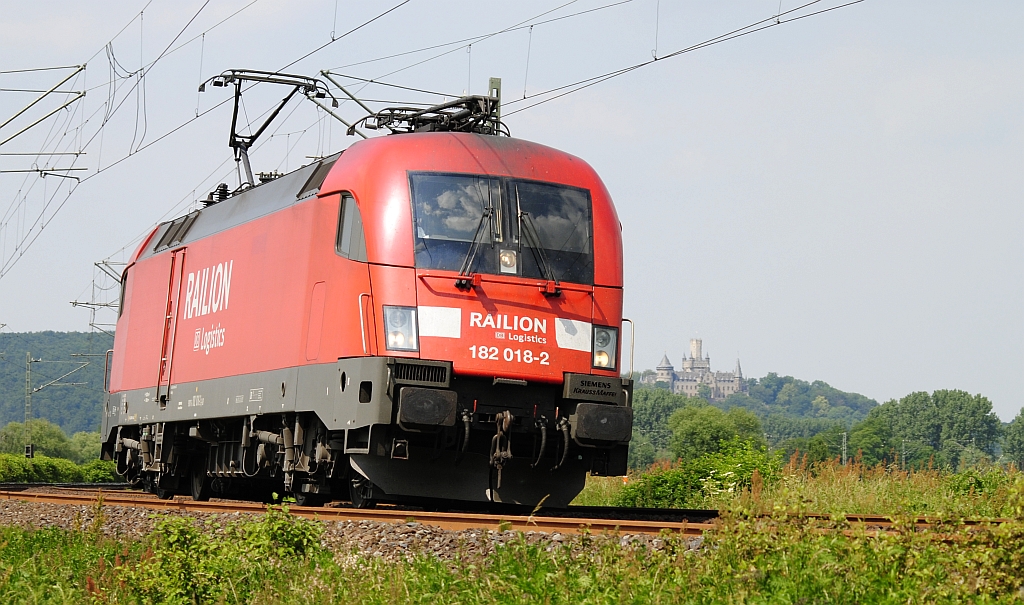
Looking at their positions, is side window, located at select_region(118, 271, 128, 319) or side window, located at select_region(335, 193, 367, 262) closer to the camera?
side window, located at select_region(335, 193, 367, 262)

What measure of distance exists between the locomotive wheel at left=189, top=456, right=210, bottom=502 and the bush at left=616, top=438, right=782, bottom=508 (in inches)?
251

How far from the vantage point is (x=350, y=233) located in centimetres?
1327

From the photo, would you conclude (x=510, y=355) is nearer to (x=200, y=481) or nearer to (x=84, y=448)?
(x=200, y=481)

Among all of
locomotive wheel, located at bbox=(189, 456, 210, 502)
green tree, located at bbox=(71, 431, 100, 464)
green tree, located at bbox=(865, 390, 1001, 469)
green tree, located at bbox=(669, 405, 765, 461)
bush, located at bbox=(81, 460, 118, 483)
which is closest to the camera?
locomotive wheel, located at bbox=(189, 456, 210, 502)

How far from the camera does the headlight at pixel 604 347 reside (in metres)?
13.3

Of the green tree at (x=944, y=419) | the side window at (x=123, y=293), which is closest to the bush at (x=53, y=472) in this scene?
the side window at (x=123, y=293)

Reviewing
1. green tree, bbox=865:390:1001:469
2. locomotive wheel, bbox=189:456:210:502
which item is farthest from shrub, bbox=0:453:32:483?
green tree, bbox=865:390:1001:469

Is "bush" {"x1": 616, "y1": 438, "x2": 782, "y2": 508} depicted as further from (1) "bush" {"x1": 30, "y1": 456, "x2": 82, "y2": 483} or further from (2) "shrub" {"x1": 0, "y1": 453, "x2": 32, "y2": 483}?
(1) "bush" {"x1": 30, "y1": 456, "x2": 82, "y2": 483}

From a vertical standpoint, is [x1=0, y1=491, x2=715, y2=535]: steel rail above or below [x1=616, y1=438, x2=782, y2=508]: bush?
below

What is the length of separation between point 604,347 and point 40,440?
78330 mm

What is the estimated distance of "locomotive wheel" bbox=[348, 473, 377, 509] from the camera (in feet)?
43.2

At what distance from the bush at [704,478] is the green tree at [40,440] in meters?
67.2

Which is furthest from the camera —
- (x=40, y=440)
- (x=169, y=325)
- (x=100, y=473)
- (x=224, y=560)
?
(x=40, y=440)

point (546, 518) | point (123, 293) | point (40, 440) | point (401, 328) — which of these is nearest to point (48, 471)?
point (123, 293)
